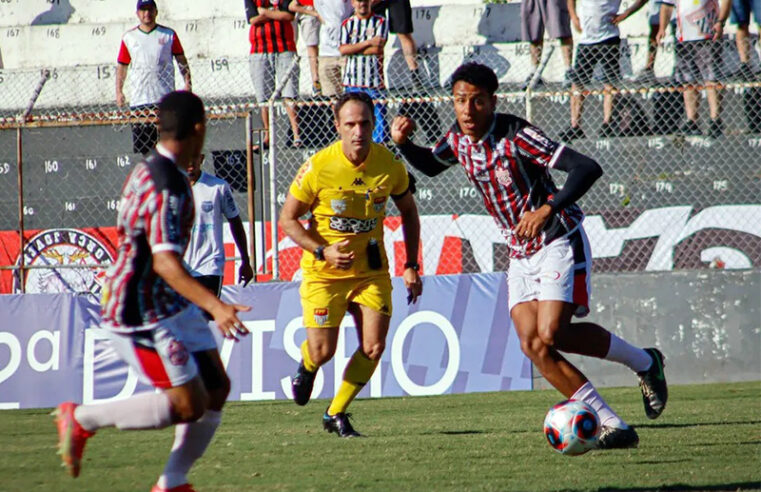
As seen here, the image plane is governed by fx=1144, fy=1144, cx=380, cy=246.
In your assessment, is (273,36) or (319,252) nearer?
(319,252)

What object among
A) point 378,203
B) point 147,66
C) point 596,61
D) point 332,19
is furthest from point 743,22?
point 378,203

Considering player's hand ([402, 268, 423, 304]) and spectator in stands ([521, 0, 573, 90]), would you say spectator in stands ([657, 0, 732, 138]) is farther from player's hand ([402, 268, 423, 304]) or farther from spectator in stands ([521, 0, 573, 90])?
player's hand ([402, 268, 423, 304])

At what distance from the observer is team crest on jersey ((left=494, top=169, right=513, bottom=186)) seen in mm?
7430

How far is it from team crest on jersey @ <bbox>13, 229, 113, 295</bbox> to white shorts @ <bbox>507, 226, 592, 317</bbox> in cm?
686

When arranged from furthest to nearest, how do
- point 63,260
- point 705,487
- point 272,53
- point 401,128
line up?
point 272,53
point 63,260
point 401,128
point 705,487

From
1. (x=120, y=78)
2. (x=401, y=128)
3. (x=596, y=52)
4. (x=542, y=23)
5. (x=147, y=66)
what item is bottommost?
(x=401, y=128)

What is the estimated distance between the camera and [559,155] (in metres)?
7.23

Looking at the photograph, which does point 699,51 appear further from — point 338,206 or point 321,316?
point 321,316

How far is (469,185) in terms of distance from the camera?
1480 cm

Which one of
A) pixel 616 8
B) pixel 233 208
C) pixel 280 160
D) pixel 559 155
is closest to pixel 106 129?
pixel 280 160

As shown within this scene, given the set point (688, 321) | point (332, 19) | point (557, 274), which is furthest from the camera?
point (332, 19)

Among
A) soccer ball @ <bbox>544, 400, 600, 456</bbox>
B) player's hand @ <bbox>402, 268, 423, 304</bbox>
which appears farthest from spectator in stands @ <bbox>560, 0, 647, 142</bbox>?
soccer ball @ <bbox>544, 400, 600, 456</bbox>

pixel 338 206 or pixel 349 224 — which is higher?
pixel 338 206

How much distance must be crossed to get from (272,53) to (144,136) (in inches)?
84.1
